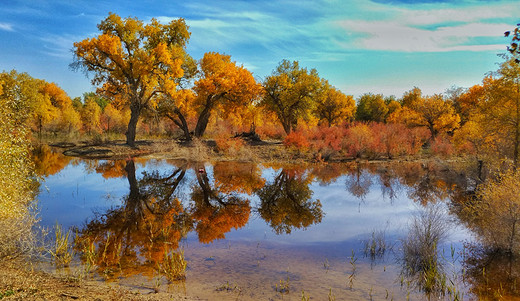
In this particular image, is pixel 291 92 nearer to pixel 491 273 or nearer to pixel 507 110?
pixel 507 110

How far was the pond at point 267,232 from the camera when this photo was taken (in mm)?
8094

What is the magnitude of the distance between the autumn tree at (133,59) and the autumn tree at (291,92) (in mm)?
11706

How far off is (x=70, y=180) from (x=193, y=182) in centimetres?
860

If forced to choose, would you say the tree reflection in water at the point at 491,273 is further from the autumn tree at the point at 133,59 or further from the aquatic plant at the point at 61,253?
the autumn tree at the point at 133,59

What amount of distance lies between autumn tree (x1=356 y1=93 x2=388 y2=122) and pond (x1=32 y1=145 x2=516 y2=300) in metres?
50.2

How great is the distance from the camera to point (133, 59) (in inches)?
1406

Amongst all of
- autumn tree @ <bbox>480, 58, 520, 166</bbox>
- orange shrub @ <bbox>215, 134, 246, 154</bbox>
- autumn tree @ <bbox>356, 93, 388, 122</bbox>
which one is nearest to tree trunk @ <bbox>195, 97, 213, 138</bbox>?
orange shrub @ <bbox>215, 134, 246, 154</bbox>

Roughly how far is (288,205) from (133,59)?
27.2 m

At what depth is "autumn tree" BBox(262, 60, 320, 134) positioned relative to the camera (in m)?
41.2

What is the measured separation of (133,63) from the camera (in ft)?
116

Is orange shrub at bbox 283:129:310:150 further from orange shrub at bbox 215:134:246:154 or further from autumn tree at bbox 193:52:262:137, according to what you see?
autumn tree at bbox 193:52:262:137

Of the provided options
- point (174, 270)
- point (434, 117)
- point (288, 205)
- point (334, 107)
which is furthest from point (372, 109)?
point (174, 270)

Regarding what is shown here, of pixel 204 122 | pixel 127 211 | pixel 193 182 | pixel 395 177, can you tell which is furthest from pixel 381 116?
pixel 127 211

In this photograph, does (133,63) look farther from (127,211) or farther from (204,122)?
(127,211)
